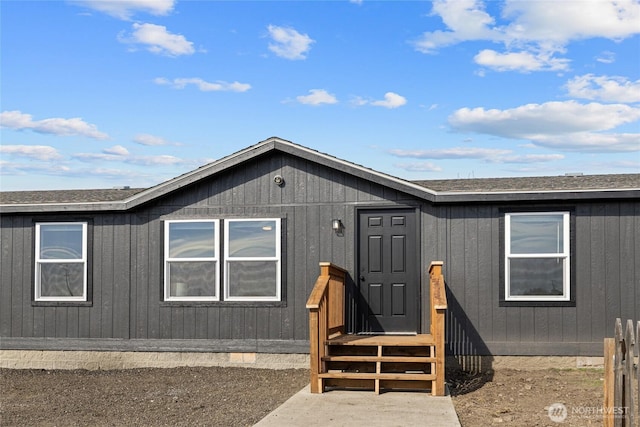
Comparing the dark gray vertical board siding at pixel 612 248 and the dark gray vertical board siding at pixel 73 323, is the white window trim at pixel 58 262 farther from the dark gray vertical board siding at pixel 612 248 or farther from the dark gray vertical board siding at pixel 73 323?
the dark gray vertical board siding at pixel 612 248

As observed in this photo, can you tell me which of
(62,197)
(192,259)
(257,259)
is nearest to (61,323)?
(62,197)

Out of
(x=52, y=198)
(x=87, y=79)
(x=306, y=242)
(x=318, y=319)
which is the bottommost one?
(x=318, y=319)

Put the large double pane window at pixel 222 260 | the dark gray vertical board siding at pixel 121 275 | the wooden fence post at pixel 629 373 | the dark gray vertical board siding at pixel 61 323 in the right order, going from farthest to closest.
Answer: the dark gray vertical board siding at pixel 61 323
the dark gray vertical board siding at pixel 121 275
the large double pane window at pixel 222 260
the wooden fence post at pixel 629 373

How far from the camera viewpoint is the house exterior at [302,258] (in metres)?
10.4

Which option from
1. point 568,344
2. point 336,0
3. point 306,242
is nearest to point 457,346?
point 568,344

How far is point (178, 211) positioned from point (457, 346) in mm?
4933

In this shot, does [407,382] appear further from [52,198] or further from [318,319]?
[52,198]

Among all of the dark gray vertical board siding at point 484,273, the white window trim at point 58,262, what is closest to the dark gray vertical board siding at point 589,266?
the dark gray vertical board siding at point 484,273

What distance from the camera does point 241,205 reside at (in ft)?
36.8

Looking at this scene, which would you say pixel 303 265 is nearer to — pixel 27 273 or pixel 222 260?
pixel 222 260

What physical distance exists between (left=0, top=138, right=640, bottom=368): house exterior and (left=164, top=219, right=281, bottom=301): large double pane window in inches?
0.8

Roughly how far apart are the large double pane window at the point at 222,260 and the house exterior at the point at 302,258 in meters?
0.02

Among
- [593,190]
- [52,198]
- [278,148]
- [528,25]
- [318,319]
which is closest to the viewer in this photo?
[318,319]

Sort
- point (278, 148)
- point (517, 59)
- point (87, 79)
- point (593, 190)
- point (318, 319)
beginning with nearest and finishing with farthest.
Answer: point (318, 319) < point (593, 190) < point (278, 148) < point (87, 79) < point (517, 59)
